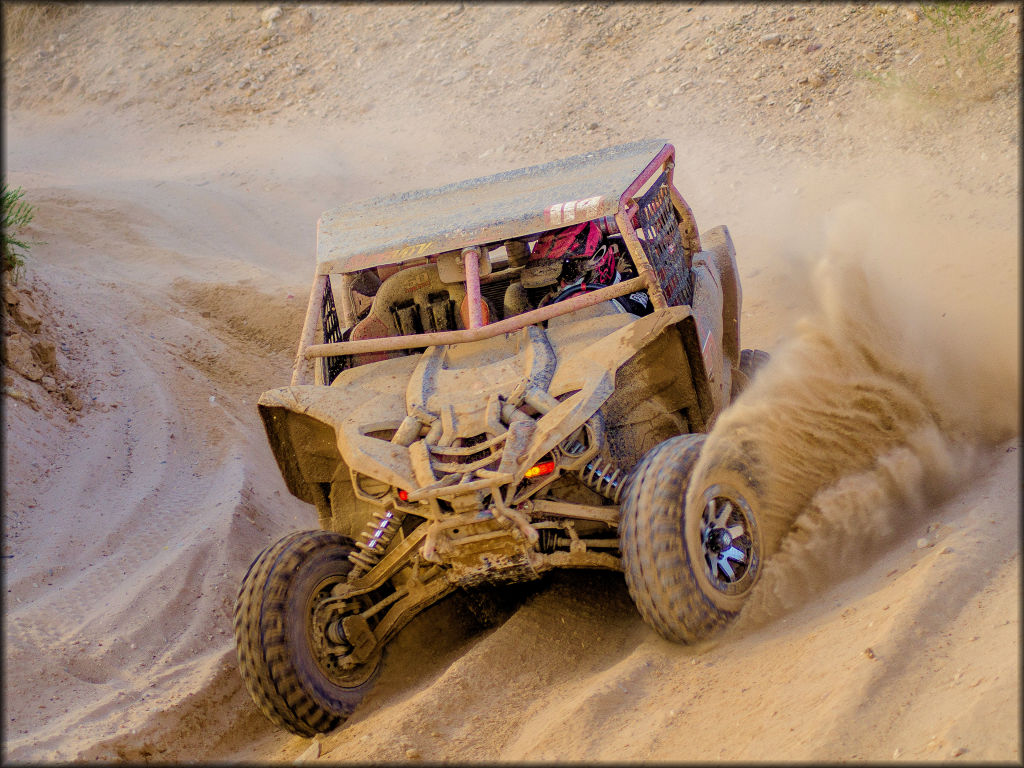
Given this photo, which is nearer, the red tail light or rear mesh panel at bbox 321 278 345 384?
the red tail light

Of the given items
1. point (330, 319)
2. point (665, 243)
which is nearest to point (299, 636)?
point (330, 319)

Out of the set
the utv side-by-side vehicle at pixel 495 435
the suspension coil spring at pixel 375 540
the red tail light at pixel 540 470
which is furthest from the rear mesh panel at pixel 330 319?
the red tail light at pixel 540 470

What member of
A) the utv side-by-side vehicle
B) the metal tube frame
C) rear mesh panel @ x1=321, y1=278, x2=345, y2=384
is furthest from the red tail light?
rear mesh panel @ x1=321, y1=278, x2=345, y2=384

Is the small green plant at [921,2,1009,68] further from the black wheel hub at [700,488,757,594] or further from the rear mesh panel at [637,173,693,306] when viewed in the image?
the black wheel hub at [700,488,757,594]

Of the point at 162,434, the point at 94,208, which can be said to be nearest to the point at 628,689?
the point at 162,434

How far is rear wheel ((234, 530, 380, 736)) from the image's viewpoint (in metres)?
4.00

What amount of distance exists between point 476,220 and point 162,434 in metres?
3.29

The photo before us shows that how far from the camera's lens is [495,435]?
154 inches

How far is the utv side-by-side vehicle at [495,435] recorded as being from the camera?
3.71m

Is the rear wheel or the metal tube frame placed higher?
the metal tube frame

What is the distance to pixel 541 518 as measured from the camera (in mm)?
3842

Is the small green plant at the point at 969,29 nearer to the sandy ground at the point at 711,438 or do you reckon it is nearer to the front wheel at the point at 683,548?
the sandy ground at the point at 711,438

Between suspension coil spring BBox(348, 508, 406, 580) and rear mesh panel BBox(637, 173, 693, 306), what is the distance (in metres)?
1.72

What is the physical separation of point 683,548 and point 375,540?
1300 millimetres
